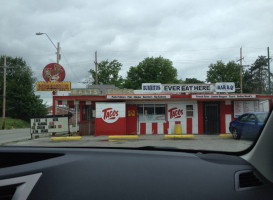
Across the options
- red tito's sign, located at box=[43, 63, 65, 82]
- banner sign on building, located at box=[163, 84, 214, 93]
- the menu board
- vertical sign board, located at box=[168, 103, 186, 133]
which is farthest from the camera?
red tito's sign, located at box=[43, 63, 65, 82]

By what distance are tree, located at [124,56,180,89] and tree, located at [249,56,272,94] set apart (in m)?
48.7

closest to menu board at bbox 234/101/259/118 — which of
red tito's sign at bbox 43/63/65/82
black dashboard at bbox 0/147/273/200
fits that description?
black dashboard at bbox 0/147/273/200

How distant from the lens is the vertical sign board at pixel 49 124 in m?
15.5

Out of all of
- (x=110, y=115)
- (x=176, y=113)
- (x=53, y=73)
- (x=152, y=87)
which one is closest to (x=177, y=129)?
(x=176, y=113)

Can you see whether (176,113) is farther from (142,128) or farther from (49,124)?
(49,124)

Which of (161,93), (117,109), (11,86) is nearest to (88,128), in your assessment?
(117,109)

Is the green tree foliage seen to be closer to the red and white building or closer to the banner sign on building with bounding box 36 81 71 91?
the banner sign on building with bounding box 36 81 71 91

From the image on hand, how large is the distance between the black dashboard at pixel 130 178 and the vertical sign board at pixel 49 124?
49.5 feet

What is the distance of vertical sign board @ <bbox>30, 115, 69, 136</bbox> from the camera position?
1552cm

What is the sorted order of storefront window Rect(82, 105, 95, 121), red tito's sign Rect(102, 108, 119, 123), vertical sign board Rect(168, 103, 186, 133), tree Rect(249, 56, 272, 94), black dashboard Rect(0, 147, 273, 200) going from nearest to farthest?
1. black dashboard Rect(0, 147, 273, 200)
2. tree Rect(249, 56, 272, 94)
3. red tito's sign Rect(102, 108, 119, 123)
4. vertical sign board Rect(168, 103, 186, 133)
5. storefront window Rect(82, 105, 95, 121)

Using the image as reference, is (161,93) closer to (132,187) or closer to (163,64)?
(132,187)

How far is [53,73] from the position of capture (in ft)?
67.9

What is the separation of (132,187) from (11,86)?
52479 millimetres

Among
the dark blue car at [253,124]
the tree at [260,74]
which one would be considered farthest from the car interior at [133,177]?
the tree at [260,74]
